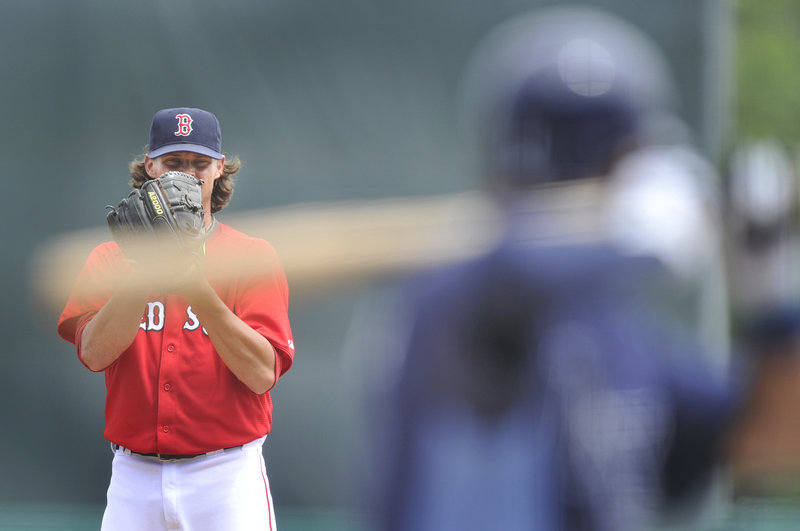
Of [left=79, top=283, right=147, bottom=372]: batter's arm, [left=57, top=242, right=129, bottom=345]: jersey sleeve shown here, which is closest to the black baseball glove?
[left=57, top=242, right=129, bottom=345]: jersey sleeve

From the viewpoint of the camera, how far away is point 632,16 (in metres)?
3.79

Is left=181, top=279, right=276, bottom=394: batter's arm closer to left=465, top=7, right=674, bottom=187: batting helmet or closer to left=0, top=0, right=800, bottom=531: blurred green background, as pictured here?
left=465, top=7, right=674, bottom=187: batting helmet

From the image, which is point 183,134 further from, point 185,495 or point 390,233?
point 390,233

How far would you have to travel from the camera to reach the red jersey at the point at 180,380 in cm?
236

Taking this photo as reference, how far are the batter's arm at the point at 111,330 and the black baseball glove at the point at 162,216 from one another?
0.22m

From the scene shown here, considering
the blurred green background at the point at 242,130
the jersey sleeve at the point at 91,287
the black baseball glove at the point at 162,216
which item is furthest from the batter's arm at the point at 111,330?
the blurred green background at the point at 242,130

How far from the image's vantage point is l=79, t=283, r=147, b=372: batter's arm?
2.24 m

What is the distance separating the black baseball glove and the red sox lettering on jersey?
36cm

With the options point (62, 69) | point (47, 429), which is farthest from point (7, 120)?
point (47, 429)

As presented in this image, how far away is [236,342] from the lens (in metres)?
2.27

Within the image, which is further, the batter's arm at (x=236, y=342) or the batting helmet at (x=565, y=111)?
the batter's arm at (x=236, y=342)

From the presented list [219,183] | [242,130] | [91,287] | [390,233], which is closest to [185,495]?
[91,287]

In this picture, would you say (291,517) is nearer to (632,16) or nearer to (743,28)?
(632,16)

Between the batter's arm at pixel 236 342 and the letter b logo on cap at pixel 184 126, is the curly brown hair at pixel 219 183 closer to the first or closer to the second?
the letter b logo on cap at pixel 184 126
